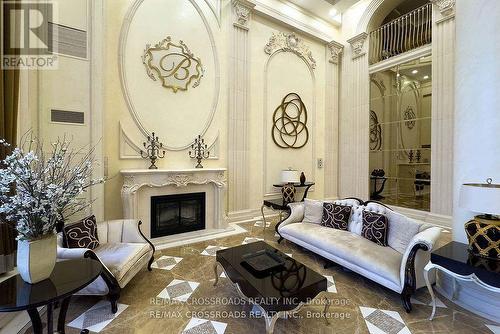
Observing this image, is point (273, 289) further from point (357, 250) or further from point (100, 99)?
point (100, 99)

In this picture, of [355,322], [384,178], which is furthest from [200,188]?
[384,178]

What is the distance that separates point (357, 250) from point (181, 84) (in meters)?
3.83

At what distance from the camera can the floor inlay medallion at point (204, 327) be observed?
6.09ft

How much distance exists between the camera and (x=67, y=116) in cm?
300

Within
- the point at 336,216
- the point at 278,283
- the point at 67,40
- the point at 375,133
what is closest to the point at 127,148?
the point at 67,40

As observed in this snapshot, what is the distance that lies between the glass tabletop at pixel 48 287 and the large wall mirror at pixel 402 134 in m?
5.82

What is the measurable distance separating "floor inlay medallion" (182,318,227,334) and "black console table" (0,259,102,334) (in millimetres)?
871

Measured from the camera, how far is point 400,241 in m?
2.57

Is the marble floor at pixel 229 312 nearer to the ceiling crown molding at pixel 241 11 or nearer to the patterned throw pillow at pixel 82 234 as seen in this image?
the patterned throw pillow at pixel 82 234

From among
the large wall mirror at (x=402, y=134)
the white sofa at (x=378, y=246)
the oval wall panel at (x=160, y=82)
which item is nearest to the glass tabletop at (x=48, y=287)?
the white sofa at (x=378, y=246)

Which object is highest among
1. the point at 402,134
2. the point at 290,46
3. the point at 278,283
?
the point at 290,46

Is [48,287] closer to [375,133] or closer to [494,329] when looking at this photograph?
[494,329]

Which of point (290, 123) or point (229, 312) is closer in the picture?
point (229, 312)

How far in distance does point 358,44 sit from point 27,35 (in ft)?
21.4
